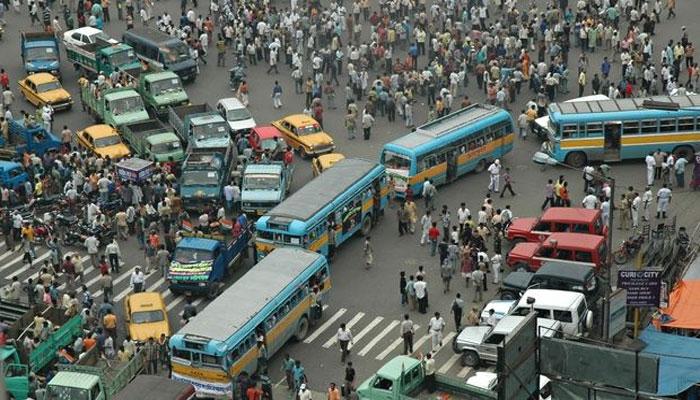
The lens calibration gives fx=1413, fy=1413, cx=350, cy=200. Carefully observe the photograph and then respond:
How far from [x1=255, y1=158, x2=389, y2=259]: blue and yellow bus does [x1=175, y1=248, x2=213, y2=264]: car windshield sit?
172 centimetres

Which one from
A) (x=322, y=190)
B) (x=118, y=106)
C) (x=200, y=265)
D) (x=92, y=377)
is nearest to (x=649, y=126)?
(x=322, y=190)

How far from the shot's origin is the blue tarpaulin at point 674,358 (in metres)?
34.7

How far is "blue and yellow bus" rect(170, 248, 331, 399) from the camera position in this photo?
38.1 metres

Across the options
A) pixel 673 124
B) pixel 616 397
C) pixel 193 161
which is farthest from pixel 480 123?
pixel 616 397

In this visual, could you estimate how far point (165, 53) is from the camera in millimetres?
62438

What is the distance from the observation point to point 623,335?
40.1 metres

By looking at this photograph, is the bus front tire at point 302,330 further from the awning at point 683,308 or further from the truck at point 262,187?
the awning at point 683,308

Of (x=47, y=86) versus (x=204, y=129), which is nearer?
(x=204, y=129)

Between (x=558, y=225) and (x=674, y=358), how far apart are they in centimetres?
1018

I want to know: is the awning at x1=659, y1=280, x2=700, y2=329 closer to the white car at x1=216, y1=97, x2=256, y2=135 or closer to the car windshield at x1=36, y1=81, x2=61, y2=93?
the white car at x1=216, y1=97, x2=256, y2=135

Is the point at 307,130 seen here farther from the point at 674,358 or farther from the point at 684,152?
the point at 674,358

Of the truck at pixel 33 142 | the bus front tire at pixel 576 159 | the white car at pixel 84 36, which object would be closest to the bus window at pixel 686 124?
the bus front tire at pixel 576 159

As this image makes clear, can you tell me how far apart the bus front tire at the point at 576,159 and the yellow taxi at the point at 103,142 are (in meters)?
16.7

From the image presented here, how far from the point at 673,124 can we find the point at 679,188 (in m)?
2.59
